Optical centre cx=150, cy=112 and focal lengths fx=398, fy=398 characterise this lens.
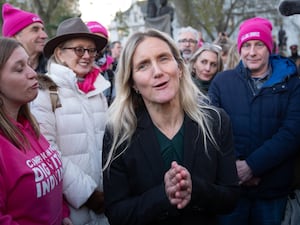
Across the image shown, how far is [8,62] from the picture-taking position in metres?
2.15

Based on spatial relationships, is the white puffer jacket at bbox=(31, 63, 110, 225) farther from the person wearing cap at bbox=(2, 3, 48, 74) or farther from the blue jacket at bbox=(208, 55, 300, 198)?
the blue jacket at bbox=(208, 55, 300, 198)

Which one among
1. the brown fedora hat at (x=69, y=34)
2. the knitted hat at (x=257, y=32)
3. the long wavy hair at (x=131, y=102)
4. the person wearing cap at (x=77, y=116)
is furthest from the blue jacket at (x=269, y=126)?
the brown fedora hat at (x=69, y=34)

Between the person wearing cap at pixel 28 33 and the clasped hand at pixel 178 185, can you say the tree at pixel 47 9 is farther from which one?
the clasped hand at pixel 178 185

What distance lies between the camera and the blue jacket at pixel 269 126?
315 centimetres

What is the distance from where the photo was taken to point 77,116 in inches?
111

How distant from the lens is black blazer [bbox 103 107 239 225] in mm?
2195

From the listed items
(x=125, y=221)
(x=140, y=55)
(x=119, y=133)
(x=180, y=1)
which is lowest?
(x=125, y=221)

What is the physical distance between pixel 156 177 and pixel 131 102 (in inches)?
20.7

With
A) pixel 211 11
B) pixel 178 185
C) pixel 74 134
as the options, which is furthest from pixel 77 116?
pixel 211 11

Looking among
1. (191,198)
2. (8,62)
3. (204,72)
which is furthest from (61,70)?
(204,72)

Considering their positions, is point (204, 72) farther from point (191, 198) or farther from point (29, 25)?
point (191, 198)

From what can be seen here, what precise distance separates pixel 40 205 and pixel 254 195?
1868 mm

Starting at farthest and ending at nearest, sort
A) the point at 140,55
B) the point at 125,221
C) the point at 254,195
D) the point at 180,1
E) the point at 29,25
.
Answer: the point at 180,1, the point at 29,25, the point at 254,195, the point at 140,55, the point at 125,221

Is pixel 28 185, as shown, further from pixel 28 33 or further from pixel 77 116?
pixel 28 33
